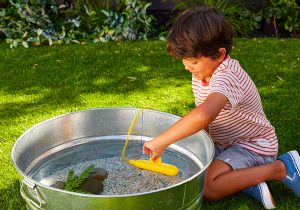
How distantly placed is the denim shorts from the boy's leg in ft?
0.08

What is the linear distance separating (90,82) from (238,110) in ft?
4.75

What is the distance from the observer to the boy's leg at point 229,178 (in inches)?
77.4

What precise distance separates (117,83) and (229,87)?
4.90 ft

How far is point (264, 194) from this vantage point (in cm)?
195

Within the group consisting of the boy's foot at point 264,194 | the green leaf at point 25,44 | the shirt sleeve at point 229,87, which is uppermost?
the shirt sleeve at point 229,87

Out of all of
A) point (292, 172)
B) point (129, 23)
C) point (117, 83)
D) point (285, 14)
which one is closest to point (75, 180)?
point (292, 172)

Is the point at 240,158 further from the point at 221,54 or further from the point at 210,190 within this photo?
the point at 221,54

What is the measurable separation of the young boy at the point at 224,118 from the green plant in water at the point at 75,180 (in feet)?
0.93

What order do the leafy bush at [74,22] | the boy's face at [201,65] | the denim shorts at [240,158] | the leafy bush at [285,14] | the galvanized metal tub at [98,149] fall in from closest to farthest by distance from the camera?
1. the galvanized metal tub at [98,149]
2. the boy's face at [201,65]
3. the denim shorts at [240,158]
4. the leafy bush at [74,22]
5. the leafy bush at [285,14]

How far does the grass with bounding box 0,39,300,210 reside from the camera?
8.50 ft

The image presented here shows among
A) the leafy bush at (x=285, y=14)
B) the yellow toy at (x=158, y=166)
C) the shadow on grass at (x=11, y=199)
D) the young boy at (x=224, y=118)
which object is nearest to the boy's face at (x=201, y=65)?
the young boy at (x=224, y=118)

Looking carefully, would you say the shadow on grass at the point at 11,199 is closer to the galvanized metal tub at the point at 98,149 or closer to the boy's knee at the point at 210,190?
the galvanized metal tub at the point at 98,149

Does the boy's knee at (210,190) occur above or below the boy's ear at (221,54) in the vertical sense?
below

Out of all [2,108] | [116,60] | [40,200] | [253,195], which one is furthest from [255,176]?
[116,60]
